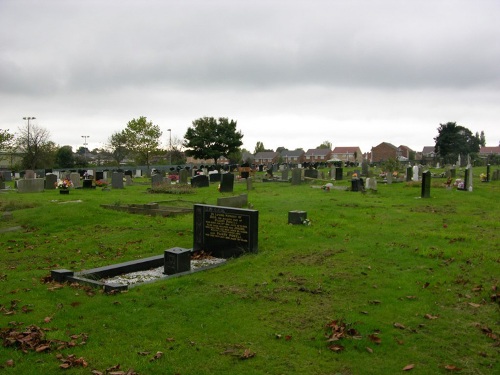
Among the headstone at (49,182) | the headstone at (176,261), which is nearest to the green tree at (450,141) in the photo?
the headstone at (49,182)

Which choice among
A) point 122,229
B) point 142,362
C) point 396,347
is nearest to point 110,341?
point 142,362

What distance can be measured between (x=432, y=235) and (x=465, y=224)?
275 centimetres

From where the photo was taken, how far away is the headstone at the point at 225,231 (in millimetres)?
10672

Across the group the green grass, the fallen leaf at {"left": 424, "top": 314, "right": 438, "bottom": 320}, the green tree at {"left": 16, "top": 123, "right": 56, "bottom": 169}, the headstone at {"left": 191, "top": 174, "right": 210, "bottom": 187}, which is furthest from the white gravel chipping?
the green tree at {"left": 16, "top": 123, "right": 56, "bottom": 169}

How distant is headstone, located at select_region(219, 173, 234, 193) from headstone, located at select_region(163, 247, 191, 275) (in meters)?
15.5

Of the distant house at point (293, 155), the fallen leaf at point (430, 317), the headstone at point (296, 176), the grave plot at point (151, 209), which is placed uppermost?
the distant house at point (293, 155)

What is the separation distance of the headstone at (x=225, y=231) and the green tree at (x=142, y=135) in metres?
58.4

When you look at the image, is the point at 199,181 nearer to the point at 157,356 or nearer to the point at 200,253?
the point at 200,253

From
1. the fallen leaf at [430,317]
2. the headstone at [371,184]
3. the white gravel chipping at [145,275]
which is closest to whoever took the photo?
the fallen leaf at [430,317]

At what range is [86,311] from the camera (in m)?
6.77

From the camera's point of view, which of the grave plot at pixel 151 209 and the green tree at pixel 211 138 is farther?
the green tree at pixel 211 138

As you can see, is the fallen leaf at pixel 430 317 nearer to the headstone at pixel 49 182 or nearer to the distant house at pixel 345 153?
the headstone at pixel 49 182

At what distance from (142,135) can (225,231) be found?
200 ft

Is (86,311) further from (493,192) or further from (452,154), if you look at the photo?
(452,154)
